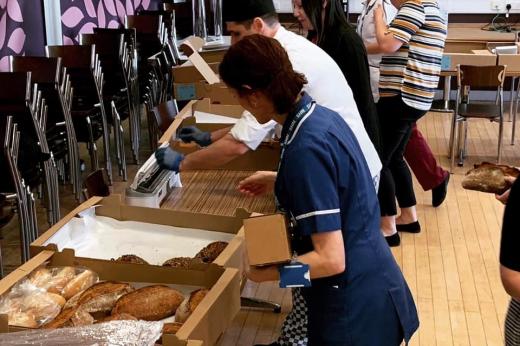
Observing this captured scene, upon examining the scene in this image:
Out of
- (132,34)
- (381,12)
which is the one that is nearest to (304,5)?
(381,12)

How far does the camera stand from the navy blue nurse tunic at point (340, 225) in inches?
68.4

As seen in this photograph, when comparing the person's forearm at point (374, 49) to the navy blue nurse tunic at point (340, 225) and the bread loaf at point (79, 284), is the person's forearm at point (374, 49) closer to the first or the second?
the navy blue nurse tunic at point (340, 225)

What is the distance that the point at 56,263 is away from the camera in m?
2.12

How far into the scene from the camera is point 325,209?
5.66ft

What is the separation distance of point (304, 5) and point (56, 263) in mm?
1657

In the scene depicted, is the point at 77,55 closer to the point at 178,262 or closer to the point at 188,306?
the point at 178,262

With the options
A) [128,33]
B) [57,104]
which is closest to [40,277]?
[57,104]

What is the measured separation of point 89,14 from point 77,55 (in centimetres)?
188

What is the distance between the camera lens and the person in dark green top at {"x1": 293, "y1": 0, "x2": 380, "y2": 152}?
3139 mm

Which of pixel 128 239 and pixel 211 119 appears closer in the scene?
pixel 128 239

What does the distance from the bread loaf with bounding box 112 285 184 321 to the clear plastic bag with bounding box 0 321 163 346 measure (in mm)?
161

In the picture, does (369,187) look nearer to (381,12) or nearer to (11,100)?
(381,12)

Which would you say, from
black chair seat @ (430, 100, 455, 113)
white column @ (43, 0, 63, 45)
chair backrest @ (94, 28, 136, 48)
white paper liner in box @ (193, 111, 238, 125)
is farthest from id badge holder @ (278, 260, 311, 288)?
white column @ (43, 0, 63, 45)

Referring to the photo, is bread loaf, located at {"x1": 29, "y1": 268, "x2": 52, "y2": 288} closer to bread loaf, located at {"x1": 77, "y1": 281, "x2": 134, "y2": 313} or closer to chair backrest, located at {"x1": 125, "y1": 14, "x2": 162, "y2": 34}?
bread loaf, located at {"x1": 77, "y1": 281, "x2": 134, "y2": 313}
